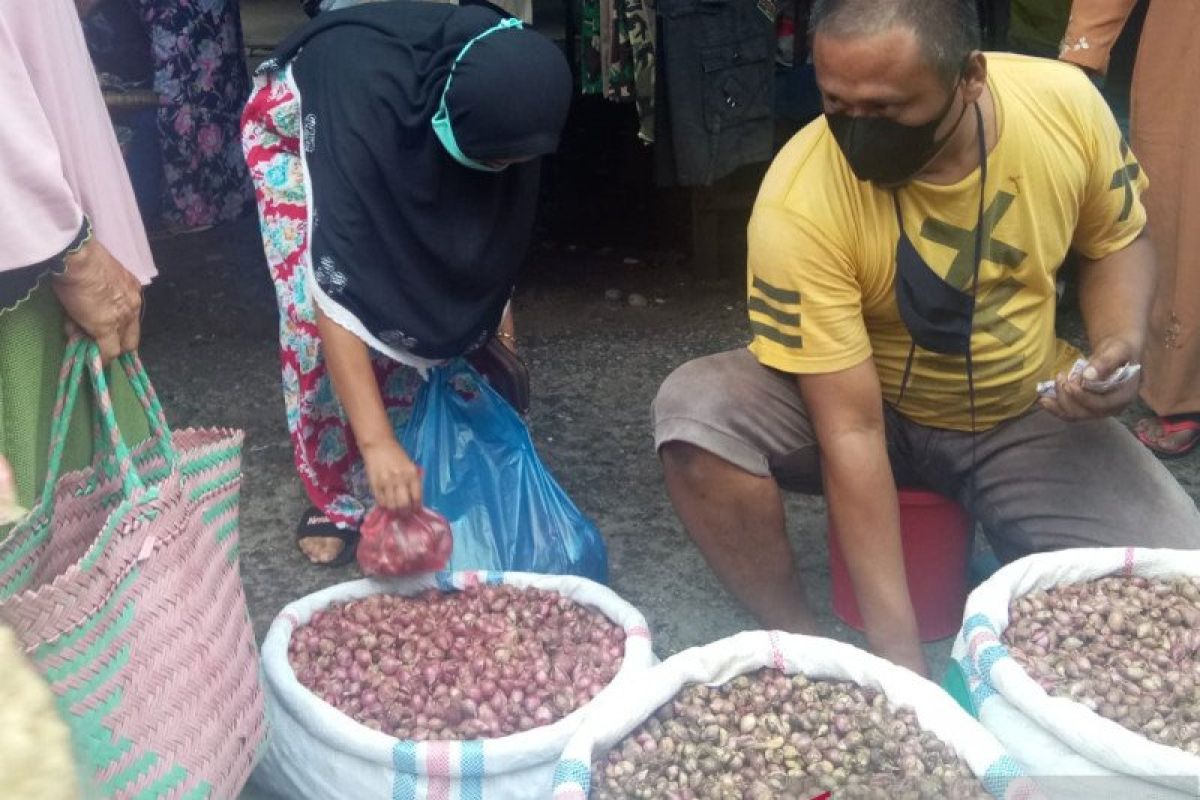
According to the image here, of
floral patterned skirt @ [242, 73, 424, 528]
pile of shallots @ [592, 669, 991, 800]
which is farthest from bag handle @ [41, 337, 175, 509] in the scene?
floral patterned skirt @ [242, 73, 424, 528]

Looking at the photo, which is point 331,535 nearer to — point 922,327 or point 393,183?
point 393,183

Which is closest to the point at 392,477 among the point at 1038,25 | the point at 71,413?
the point at 71,413

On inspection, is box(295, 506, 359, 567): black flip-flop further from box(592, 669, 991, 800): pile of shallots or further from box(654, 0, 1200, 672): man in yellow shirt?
box(592, 669, 991, 800): pile of shallots

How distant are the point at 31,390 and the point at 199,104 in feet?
9.12

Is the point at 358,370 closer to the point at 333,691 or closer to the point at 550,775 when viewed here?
the point at 333,691

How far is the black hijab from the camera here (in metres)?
2.27

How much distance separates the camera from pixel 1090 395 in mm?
2053

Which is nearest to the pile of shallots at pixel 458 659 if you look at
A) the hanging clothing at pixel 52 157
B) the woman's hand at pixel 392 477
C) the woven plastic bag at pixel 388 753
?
the woven plastic bag at pixel 388 753

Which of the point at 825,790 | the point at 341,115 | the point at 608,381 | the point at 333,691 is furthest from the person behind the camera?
the point at 608,381

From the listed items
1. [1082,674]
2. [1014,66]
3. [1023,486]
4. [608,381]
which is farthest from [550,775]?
[608,381]

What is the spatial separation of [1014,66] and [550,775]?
137 centimetres

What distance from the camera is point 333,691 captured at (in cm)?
207

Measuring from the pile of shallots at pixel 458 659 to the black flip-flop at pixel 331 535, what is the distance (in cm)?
59

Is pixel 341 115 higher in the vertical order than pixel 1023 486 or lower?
higher
